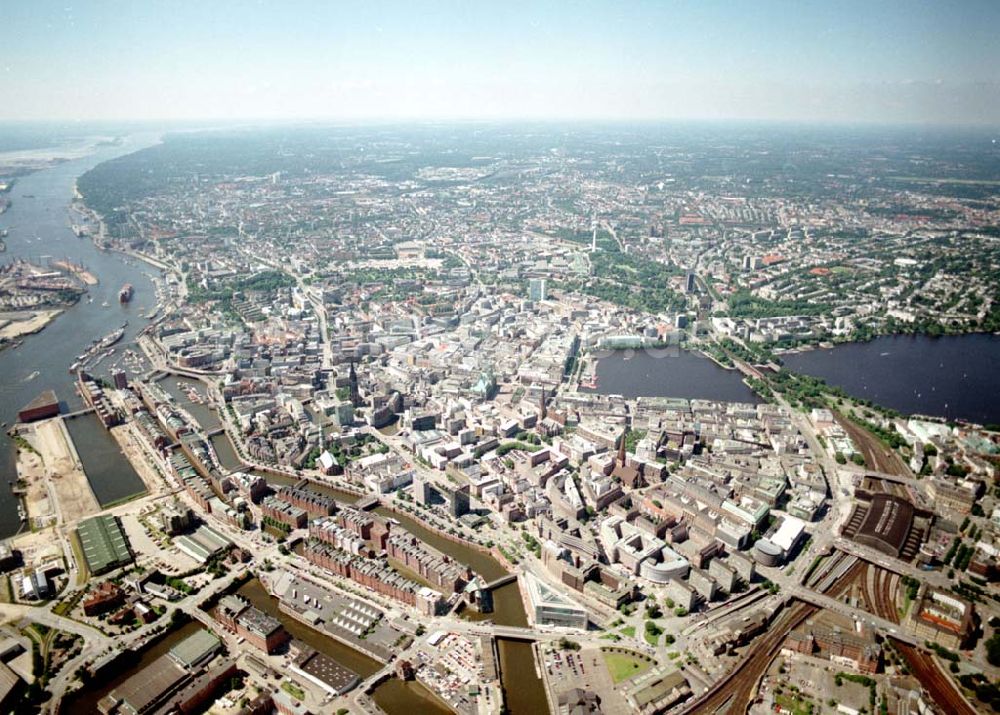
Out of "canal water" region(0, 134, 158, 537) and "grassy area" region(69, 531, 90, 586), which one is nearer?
"grassy area" region(69, 531, 90, 586)

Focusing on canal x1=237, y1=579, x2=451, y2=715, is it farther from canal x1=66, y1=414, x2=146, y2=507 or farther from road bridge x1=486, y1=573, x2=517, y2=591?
canal x1=66, y1=414, x2=146, y2=507

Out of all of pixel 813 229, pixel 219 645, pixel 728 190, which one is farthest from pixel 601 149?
pixel 219 645

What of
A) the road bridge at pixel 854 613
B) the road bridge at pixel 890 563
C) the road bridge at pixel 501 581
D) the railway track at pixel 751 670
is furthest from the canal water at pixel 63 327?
the road bridge at pixel 890 563

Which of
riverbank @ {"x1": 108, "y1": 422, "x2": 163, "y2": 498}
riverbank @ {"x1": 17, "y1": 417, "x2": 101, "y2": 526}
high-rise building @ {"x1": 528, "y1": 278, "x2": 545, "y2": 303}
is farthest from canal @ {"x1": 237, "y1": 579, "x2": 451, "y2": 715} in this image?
high-rise building @ {"x1": 528, "y1": 278, "x2": 545, "y2": 303}

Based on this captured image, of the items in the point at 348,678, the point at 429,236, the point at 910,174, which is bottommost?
the point at 348,678

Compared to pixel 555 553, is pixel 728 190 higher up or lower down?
higher up

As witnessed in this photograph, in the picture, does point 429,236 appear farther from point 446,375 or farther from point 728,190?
point 728,190
